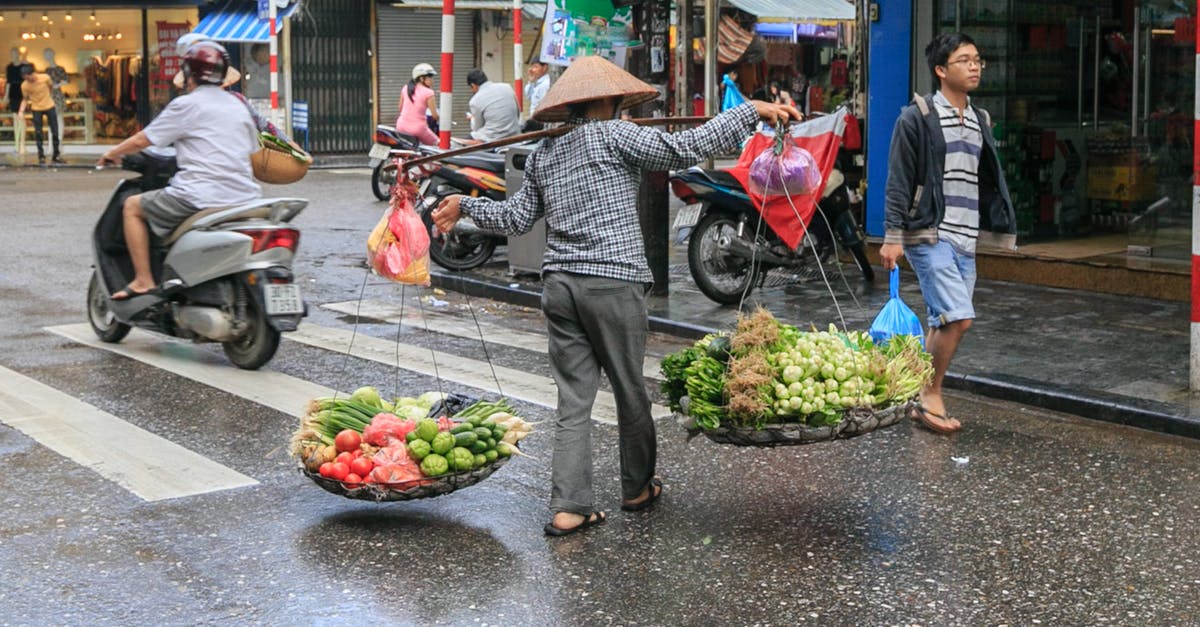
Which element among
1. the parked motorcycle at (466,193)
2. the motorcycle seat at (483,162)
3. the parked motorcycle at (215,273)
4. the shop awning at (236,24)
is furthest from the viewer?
the shop awning at (236,24)

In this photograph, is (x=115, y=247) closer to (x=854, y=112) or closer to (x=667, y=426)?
(x=667, y=426)

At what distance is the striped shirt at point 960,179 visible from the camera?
269 inches

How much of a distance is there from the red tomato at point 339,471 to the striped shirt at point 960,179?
3.10 meters

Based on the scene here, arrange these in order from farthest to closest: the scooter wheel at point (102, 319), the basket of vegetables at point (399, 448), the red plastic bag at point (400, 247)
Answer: the scooter wheel at point (102, 319)
the red plastic bag at point (400, 247)
the basket of vegetables at point (399, 448)

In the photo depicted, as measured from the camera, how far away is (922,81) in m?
11.9

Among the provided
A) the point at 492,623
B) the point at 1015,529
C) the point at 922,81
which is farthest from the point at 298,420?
the point at 922,81

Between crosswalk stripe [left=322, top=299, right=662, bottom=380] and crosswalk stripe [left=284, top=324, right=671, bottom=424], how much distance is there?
0.23 m

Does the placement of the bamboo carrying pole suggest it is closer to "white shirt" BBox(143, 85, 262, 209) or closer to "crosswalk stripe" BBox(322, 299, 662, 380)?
"white shirt" BBox(143, 85, 262, 209)

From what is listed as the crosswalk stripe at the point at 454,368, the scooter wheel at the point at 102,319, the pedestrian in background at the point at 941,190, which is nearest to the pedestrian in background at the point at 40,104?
the scooter wheel at the point at 102,319

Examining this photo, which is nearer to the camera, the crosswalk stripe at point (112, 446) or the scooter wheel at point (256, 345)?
the crosswalk stripe at point (112, 446)

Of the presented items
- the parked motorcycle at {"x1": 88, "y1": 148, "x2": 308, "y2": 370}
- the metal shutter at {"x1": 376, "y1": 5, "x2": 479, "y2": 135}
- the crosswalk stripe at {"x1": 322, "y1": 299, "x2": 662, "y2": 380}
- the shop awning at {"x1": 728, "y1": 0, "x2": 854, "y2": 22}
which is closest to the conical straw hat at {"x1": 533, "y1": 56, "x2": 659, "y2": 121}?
the parked motorcycle at {"x1": 88, "y1": 148, "x2": 308, "y2": 370}

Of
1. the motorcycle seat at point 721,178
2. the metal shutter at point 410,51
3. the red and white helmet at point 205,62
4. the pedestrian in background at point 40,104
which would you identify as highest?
the metal shutter at point 410,51

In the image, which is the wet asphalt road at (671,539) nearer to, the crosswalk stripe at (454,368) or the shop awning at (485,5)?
the crosswalk stripe at (454,368)

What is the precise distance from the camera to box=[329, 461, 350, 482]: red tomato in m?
5.27
